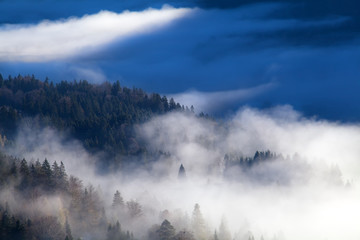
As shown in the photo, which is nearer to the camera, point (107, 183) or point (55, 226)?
point (55, 226)

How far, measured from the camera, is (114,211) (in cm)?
13325

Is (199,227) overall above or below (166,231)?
above

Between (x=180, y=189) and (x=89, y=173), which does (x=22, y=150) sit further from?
(x=180, y=189)

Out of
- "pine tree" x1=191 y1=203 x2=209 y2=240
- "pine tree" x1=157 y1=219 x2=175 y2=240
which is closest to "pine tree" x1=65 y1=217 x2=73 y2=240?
"pine tree" x1=157 y1=219 x2=175 y2=240

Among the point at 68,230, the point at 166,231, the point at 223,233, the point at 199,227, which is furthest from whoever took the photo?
the point at 223,233

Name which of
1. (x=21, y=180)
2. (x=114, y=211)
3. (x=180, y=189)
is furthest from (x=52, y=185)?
(x=180, y=189)

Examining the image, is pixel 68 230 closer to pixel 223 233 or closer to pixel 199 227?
pixel 199 227

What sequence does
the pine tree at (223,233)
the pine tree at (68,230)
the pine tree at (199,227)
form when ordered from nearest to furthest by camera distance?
the pine tree at (68,230), the pine tree at (199,227), the pine tree at (223,233)

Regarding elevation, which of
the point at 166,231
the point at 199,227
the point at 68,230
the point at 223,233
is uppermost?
the point at 199,227

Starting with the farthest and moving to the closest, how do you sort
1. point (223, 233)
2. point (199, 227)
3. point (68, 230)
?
point (223, 233) < point (199, 227) < point (68, 230)

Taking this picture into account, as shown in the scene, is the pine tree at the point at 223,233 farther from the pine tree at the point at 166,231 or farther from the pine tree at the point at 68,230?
the pine tree at the point at 68,230

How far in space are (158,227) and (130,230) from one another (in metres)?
5.24

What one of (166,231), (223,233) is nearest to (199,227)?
(223,233)

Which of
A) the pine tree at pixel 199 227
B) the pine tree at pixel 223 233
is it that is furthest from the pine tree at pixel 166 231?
the pine tree at pixel 223 233
